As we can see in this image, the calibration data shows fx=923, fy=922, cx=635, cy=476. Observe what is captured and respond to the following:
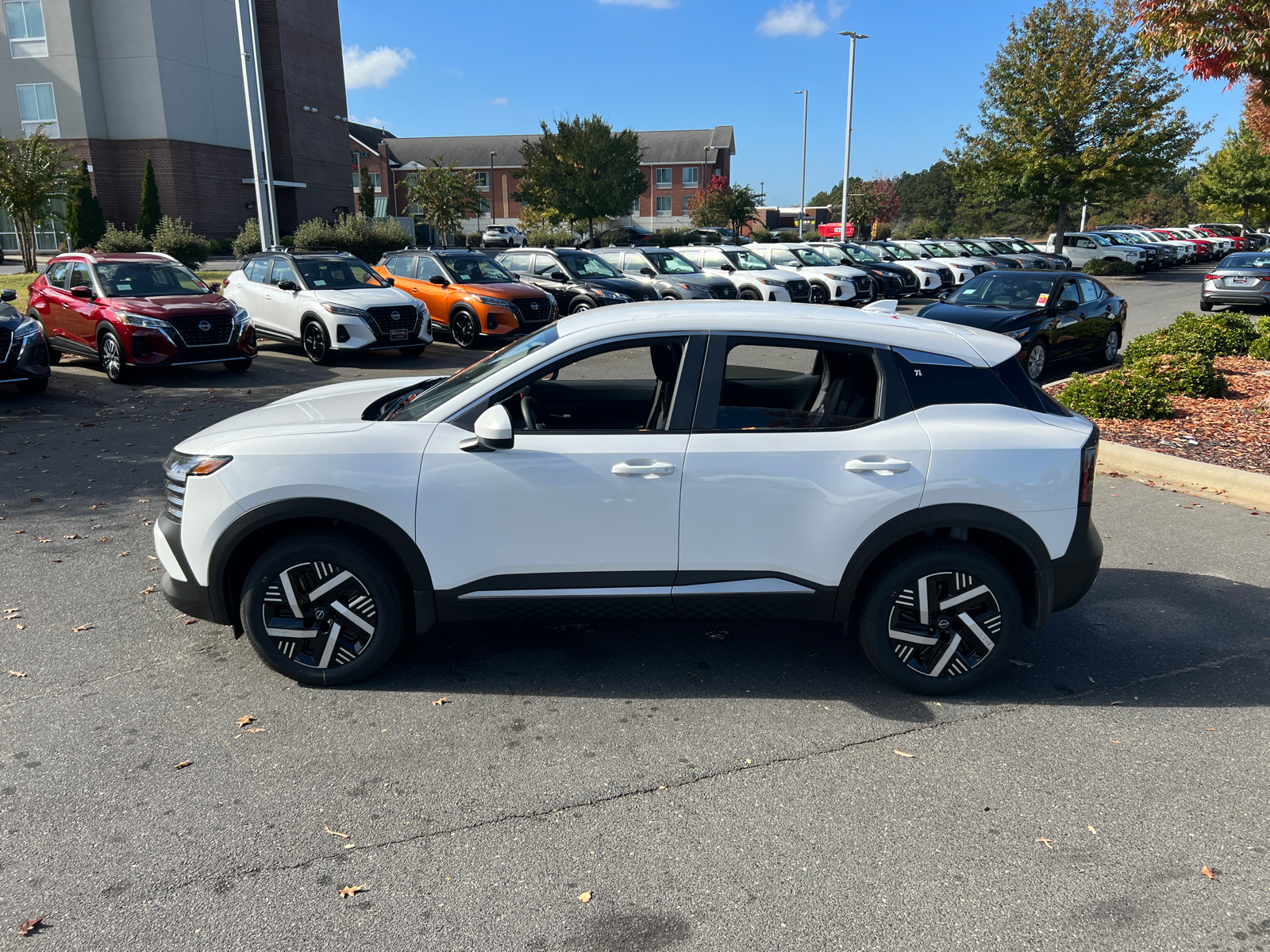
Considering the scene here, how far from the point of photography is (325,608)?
160 inches

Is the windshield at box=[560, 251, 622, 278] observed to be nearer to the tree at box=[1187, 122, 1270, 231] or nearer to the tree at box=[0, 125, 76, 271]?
the tree at box=[0, 125, 76, 271]

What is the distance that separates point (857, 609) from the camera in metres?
4.19

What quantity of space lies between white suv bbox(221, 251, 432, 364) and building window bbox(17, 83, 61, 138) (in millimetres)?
34869

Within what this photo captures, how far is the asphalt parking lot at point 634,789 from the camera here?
2.82m

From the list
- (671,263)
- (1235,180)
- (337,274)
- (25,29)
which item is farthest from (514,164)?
(337,274)

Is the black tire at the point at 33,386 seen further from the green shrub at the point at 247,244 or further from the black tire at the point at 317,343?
Result: the green shrub at the point at 247,244

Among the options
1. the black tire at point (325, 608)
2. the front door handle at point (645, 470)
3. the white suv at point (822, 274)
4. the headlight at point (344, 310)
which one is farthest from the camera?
the white suv at point (822, 274)

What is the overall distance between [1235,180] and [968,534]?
6674 centimetres

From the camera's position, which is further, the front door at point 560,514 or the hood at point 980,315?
the hood at point 980,315

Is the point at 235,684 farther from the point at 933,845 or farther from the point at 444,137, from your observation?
the point at 444,137

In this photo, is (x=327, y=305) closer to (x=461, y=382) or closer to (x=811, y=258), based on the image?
(x=461, y=382)

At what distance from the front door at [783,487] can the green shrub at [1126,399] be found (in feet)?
20.8

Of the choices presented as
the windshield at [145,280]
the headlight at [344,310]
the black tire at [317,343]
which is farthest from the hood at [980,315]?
the windshield at [145,280]

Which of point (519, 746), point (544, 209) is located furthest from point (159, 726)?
point (544, 209)
